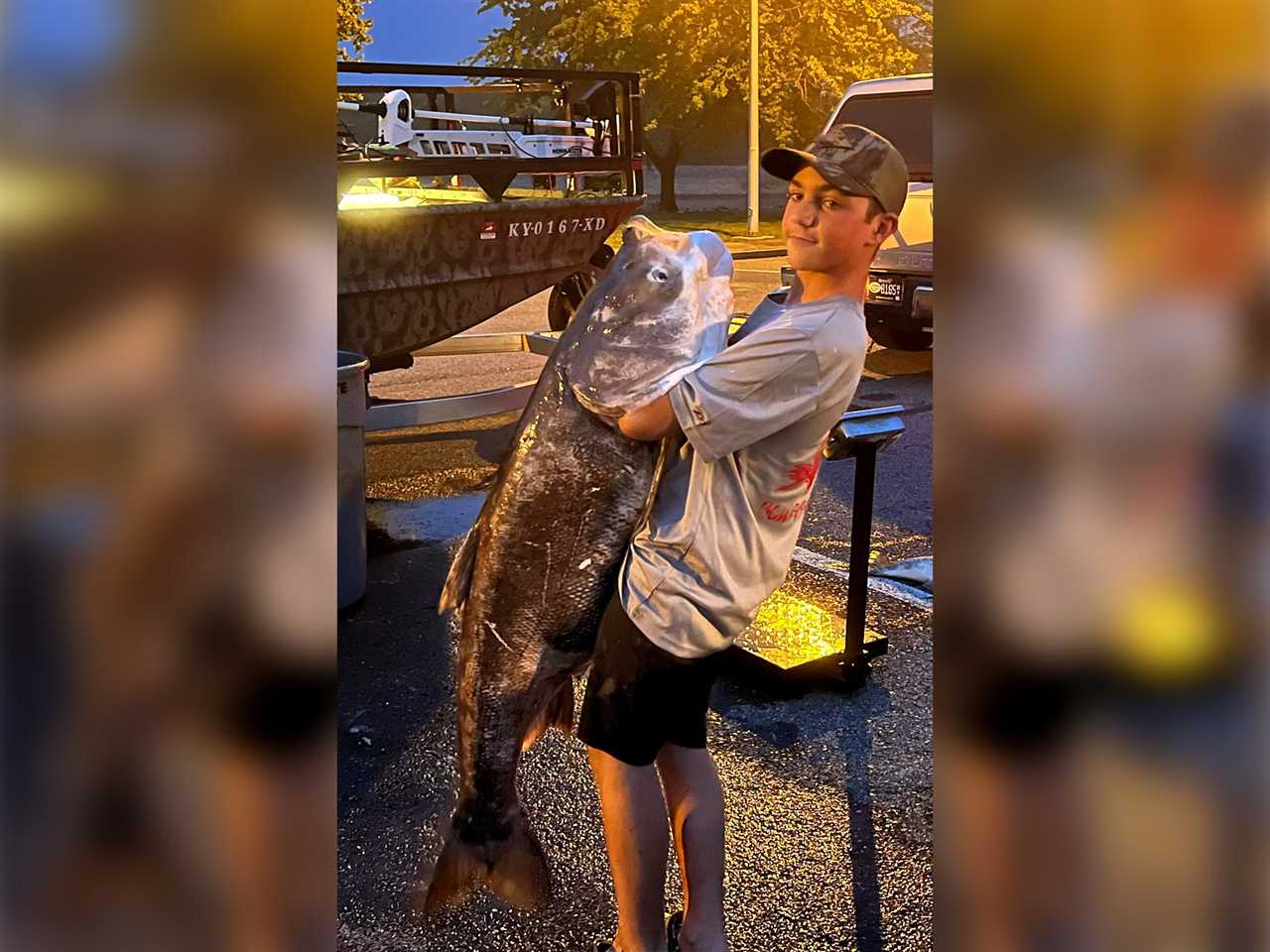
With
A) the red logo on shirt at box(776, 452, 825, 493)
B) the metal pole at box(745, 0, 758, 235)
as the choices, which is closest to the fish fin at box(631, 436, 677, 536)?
the red logo on shirt at box(776, 452, 825, 493)

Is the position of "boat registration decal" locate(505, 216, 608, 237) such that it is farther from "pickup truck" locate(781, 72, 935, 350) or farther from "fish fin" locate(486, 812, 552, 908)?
"fish fin" locate(486, 812, 552, 908)

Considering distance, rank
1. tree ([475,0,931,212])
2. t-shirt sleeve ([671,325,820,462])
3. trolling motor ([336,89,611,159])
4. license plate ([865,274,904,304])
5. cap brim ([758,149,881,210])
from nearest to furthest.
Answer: t-shirt sleeve ([671,325,820,462]), cap brim ([758,149,881,210]), trolling motor ([336,89,611,159]), license plate ([865,274,904,304]), tree ([475,0,931,212])

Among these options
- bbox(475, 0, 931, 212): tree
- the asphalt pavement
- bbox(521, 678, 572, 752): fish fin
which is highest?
bbox(475, 0, 931, 212): tree

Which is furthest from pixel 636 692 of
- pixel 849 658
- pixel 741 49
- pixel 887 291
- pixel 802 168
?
pixel 741 49

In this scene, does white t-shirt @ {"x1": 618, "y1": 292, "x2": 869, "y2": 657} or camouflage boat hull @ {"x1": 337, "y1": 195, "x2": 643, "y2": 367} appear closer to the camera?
white t-shirt @ {"x1": 618, "y1": 292, "x2": 869, "y2": 657}

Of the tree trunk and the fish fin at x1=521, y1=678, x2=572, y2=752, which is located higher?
the tree trunk

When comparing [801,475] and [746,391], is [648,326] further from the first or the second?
[801,475]

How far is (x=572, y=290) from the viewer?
930 centimetres

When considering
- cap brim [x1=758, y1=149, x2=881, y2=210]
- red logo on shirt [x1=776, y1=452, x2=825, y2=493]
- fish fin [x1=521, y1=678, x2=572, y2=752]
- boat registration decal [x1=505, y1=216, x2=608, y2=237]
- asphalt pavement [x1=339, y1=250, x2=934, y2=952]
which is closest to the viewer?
cap brim [x1=758, y1=149, x2=881, y2=210]

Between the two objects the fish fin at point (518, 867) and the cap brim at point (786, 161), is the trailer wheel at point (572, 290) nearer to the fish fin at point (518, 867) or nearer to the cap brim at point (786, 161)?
the cap brim at point (786, 161)

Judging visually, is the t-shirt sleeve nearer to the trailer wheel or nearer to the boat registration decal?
the boat registration decal

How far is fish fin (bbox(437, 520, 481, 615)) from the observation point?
2.50m

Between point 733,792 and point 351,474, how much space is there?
6.74 ft
